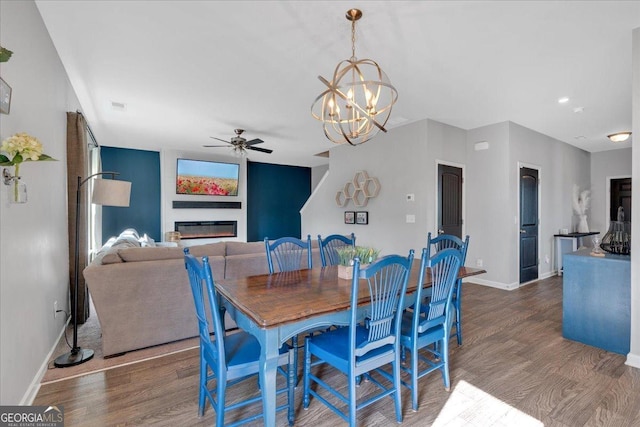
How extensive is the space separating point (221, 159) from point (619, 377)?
781 cm

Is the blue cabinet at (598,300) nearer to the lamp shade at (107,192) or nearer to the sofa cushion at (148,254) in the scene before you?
the sofa cushion at (148,254)

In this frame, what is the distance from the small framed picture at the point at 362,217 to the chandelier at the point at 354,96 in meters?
1.77

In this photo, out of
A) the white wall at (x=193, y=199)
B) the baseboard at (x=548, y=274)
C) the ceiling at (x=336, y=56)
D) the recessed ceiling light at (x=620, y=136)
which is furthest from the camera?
the white wall at (x=193, y=199)

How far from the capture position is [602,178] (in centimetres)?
695

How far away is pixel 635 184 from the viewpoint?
2.47 m

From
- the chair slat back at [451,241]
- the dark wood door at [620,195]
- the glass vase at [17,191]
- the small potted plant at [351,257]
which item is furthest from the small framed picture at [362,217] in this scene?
the dark wood door at [620,195]

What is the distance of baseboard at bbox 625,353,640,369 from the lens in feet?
8.11

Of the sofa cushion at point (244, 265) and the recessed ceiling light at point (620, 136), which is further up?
the recessed ceiling light at point (620, 136)

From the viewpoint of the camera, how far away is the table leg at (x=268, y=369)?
1.52 metres

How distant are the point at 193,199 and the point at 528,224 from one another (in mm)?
7101

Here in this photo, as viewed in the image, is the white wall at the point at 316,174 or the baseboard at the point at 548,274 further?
the white wall at the point at 316,174

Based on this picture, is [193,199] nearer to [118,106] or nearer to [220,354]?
[118,106]

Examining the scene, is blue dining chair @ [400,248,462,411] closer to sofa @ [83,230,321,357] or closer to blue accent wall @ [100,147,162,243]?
sofa @ [83,230,321,357]

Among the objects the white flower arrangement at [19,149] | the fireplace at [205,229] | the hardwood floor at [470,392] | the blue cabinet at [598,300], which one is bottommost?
the hardwood floor at [470,392]
